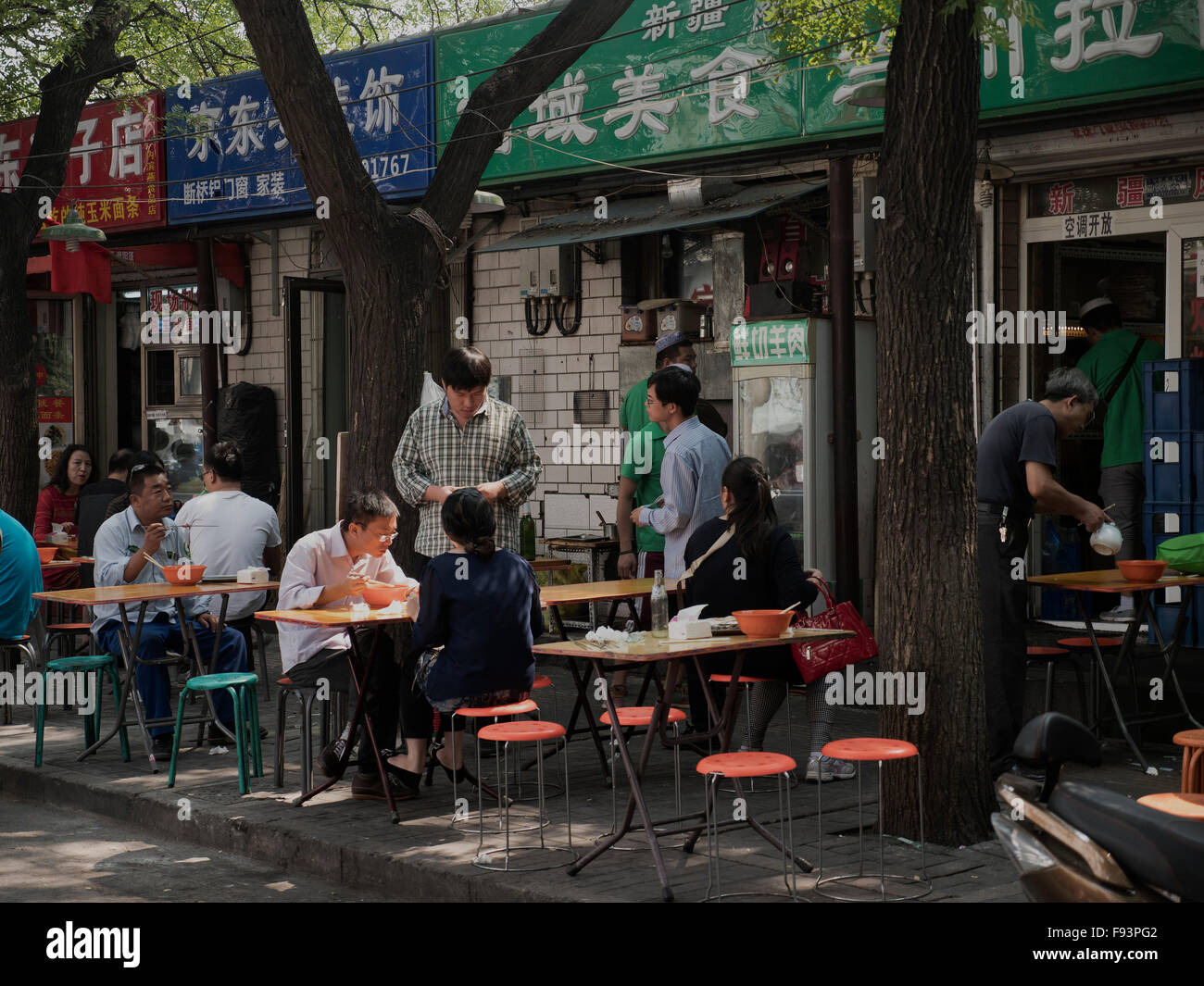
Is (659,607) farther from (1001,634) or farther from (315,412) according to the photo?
(315,412)

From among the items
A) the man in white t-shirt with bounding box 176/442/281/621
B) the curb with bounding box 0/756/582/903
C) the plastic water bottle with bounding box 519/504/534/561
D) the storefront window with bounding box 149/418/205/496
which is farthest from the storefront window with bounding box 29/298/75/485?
the curb with bounding box 0/756/582/903

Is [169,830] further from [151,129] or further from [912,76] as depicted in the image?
[151,129]

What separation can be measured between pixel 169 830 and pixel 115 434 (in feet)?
41.8

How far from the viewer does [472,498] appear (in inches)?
265

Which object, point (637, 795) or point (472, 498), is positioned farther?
point (472, 498)

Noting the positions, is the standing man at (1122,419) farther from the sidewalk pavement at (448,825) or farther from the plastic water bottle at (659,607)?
the plastic water bottle at (659,607)

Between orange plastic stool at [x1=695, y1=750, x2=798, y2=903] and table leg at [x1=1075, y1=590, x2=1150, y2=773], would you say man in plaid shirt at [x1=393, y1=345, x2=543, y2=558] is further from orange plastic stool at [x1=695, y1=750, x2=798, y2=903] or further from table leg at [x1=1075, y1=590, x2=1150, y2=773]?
table leg at [x1=1075, y1=590, x2=1150, y2=773]

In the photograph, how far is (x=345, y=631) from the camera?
736cm

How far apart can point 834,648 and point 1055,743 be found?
12.0ft

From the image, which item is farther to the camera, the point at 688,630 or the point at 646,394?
the point at 646,394

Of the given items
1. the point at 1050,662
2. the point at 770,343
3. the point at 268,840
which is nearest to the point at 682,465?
the point at 1050,662

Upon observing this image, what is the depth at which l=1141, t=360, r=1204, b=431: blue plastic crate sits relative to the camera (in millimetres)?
9812

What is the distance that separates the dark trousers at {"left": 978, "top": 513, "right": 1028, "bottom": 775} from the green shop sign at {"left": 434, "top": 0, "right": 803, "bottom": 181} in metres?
4.49

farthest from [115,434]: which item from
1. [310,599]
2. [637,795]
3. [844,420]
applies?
[637,795]
